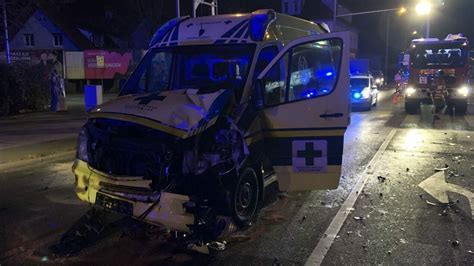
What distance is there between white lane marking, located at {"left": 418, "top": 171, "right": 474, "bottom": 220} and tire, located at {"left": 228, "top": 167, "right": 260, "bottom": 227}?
9.29 ft

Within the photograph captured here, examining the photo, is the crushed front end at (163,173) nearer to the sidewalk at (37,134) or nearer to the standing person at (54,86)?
the sidewalk at (37,134)

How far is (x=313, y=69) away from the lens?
6.27 meters

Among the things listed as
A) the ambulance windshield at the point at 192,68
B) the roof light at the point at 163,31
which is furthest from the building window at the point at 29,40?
the ambulance windshield at the point at 192,68

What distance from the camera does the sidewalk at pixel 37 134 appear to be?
1096 cm

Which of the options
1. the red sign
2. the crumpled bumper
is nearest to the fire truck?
the crumpled bumper

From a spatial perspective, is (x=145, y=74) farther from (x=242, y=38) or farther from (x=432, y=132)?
(x=432, y=132)

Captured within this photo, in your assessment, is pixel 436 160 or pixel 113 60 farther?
pixel 113 60

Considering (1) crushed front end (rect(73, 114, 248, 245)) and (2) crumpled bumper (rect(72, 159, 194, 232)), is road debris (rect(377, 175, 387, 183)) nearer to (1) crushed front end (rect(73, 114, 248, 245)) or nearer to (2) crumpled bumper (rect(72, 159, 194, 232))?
(1) crushed front end (rect(73, 114, 248, 245))

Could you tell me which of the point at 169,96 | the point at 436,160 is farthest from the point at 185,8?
the point at 169,96

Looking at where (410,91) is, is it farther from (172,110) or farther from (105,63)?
(105,63)

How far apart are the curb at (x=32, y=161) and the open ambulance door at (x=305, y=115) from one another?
6.07 meters

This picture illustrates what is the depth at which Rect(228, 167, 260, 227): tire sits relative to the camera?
531cm

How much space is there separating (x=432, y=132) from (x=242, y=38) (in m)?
9.70

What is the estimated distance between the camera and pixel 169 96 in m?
5.25
